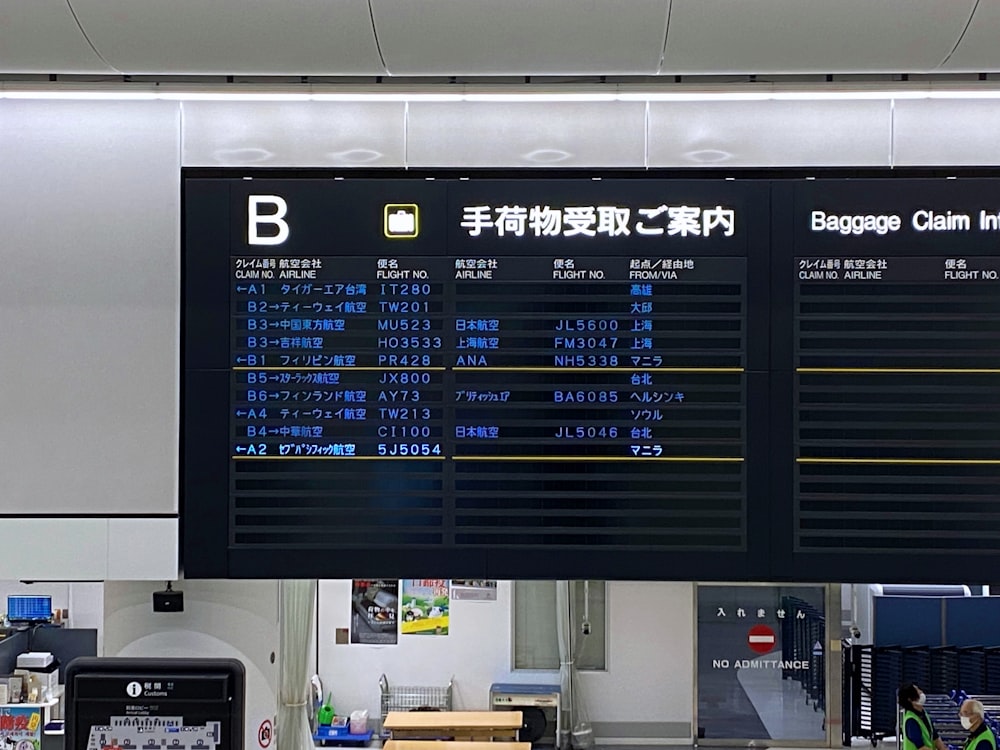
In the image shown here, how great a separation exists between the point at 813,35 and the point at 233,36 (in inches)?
46.3

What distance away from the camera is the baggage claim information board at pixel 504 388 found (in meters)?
2.42

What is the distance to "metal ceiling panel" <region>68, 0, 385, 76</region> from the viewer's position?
6.53ft

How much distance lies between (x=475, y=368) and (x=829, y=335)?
2.78ft

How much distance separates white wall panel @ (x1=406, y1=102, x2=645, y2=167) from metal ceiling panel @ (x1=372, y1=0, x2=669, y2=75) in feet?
1.06

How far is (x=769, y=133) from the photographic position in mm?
2561

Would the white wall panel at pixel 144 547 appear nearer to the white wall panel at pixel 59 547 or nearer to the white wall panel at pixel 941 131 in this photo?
the white wall panel at pixel 59 547

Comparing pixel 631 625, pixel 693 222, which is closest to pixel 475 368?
pixel 693 222

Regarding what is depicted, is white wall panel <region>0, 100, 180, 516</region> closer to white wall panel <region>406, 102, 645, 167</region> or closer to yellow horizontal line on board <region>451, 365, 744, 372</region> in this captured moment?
white wall panel <region>406, 102, 645, 167</region>

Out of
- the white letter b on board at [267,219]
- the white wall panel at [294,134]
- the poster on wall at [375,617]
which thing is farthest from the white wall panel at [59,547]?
the poster on wall at [375,617]

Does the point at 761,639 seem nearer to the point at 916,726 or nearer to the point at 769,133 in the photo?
the point at 916,726

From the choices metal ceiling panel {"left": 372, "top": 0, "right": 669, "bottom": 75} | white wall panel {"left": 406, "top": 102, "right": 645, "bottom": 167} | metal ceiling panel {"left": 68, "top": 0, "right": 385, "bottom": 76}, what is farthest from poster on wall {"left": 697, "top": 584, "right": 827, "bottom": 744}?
metal ceiling panel {"left": 68, "top": 0, "right": 385, "bottom": 76}

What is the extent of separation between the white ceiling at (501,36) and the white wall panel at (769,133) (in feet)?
1.08

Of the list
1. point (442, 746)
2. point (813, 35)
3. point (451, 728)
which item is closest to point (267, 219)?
point (813, 35)

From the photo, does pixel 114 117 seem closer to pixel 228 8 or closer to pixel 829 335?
pixel 228 8
